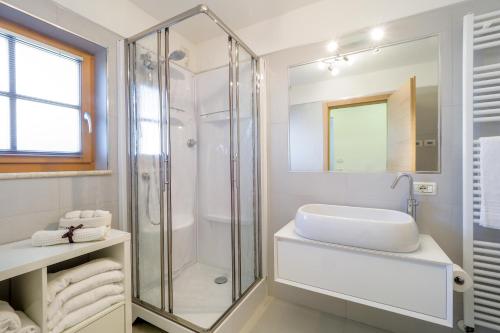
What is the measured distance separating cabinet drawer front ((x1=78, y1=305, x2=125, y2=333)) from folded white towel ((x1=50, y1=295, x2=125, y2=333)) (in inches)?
1.7

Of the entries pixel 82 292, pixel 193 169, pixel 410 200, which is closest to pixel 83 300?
pixel 82 292

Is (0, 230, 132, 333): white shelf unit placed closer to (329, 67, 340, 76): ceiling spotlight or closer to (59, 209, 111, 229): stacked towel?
(59, 209, 111, 229): stacked towel

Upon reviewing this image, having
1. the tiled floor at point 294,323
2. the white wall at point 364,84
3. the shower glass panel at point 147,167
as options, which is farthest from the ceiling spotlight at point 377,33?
the tiled floor at point 294,323

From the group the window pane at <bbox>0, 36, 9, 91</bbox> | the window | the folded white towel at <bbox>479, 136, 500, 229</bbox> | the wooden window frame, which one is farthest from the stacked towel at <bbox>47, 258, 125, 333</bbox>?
the folded white towel at <bbox>479, 136, 500, 229</bbox>

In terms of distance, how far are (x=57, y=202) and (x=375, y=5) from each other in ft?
7.80

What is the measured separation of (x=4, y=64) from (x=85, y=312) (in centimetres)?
138

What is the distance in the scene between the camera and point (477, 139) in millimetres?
1155

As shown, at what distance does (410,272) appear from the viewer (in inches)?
37.1

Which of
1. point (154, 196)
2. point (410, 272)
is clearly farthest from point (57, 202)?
point (410, 272)

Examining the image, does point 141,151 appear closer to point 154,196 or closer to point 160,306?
point 154,196

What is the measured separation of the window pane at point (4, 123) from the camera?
113 cm

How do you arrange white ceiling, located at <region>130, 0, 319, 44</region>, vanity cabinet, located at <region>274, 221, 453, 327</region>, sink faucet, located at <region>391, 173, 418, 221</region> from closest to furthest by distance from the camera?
vanity cabinet, located at <region>274, 221, 453, 327</region>
sink faucet, located at <region>391, 173, 418, 221</region>
white ceiling, located at <region>130, 0, 319, 44</region>

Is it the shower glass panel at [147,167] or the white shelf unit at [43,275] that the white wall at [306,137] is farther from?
the white shelf unit at [43,275]

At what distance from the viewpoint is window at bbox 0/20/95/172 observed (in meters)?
1.15
